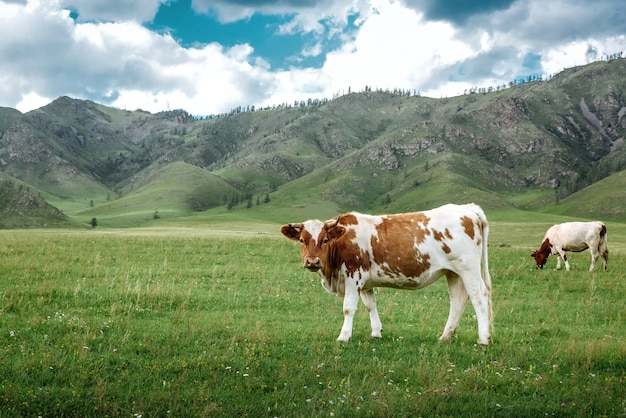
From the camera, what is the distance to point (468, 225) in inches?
512

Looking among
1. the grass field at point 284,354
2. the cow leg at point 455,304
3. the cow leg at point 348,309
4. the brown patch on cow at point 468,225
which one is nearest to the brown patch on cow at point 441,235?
the brown patch on cow at point 468,225

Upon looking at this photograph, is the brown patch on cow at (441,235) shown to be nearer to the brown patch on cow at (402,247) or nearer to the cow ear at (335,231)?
the brown patch on cow at (402,247)

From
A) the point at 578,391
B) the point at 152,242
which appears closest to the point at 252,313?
the point at 578,391

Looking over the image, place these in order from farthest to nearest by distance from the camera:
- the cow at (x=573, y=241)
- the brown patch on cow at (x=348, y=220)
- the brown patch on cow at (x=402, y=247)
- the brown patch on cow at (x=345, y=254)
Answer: the cow at (x=573, y=241) < the brown patch on cow at (x=348, y=220) < the brown patch on cow at (x=345, y=254) < the brown patch on cow at (x=402, y=247)

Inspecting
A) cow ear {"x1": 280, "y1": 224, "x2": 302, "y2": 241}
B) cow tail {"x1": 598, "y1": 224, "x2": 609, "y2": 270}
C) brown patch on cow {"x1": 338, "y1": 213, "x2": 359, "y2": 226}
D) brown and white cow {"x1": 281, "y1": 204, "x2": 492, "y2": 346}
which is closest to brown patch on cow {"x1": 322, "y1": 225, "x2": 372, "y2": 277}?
brown and white cow {"x1": 281, "y1": 204, "x2": 492, "y2": 346}

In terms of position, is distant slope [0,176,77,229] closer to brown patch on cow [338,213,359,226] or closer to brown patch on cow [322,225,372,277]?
brown patch on cow [338,213,359,226]

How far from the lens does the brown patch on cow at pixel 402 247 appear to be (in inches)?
501

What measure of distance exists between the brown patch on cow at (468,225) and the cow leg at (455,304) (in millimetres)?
1298

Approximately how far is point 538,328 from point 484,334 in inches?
133

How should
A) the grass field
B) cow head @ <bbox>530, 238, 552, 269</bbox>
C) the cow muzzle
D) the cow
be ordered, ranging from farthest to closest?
the cow < cow head @ <bbox>530, 238, 552, 269</bbox> < the cow muzzle < the grass field

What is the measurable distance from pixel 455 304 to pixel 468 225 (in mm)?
2162

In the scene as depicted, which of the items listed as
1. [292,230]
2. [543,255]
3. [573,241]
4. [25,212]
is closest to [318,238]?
[292,230]

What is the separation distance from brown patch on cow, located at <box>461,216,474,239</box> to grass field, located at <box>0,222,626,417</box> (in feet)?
9.29

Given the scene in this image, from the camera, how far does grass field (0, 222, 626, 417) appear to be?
26.9 feet
